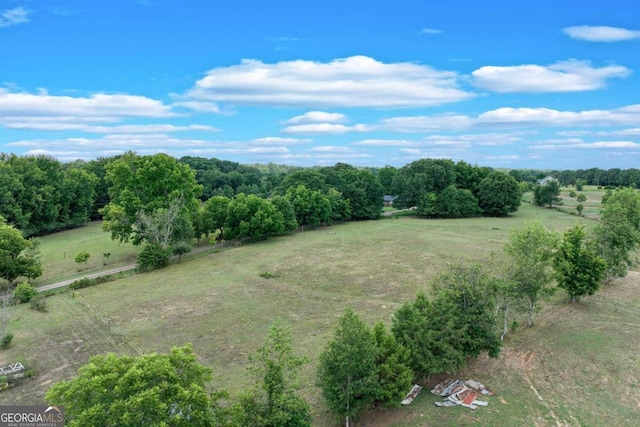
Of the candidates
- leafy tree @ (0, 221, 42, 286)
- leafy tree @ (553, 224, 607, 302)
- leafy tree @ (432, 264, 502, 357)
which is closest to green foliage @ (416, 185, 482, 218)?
leafy tree @ (553, 224, 607, 302)

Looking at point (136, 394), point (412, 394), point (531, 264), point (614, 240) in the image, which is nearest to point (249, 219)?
point (531, 264)

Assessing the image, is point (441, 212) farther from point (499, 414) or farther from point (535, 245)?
point (499, 414)

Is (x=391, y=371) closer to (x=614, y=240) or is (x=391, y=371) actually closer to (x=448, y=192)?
(x=614, y=240)

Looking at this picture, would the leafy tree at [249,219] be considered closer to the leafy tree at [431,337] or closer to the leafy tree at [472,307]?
the leafy tree at [472,307]

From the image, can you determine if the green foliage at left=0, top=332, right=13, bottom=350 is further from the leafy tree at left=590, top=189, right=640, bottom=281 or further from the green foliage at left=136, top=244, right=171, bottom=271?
the leafy tree at left=590, top=189, right=640, bottom=281

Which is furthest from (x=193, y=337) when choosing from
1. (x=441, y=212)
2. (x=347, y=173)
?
(x=441, y=212)

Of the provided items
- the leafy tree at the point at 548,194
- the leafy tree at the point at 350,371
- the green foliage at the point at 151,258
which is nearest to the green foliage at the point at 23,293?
the green foliage at the point at 151,258
